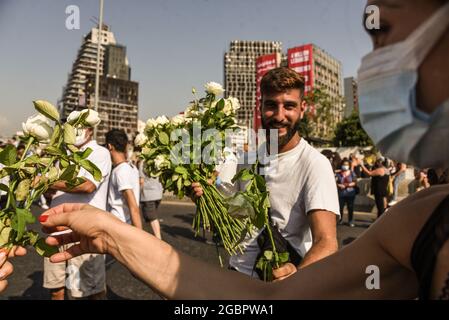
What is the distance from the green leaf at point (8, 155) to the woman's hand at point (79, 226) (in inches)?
7.9

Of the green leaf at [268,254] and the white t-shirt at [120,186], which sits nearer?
the green leaf at [268,254]

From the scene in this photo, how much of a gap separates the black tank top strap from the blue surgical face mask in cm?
12

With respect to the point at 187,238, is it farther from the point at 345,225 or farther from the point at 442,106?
the point at 442,106

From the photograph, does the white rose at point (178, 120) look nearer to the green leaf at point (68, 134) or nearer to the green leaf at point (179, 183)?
the green leaf at point (179, 183)

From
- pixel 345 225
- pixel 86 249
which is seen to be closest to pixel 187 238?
pixel 345 225

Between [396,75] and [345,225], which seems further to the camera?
[345,225]

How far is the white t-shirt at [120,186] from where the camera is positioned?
3.69 metres

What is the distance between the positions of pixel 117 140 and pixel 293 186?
9.03 ft

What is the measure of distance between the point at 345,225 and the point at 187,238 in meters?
3.62

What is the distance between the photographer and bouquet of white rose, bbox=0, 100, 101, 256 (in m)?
1.11

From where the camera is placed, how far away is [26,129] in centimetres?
121

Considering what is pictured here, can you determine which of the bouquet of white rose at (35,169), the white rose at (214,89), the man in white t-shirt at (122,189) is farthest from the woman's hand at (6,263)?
the man in white t-shirt at (122,189)

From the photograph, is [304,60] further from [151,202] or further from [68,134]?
[68,134]
